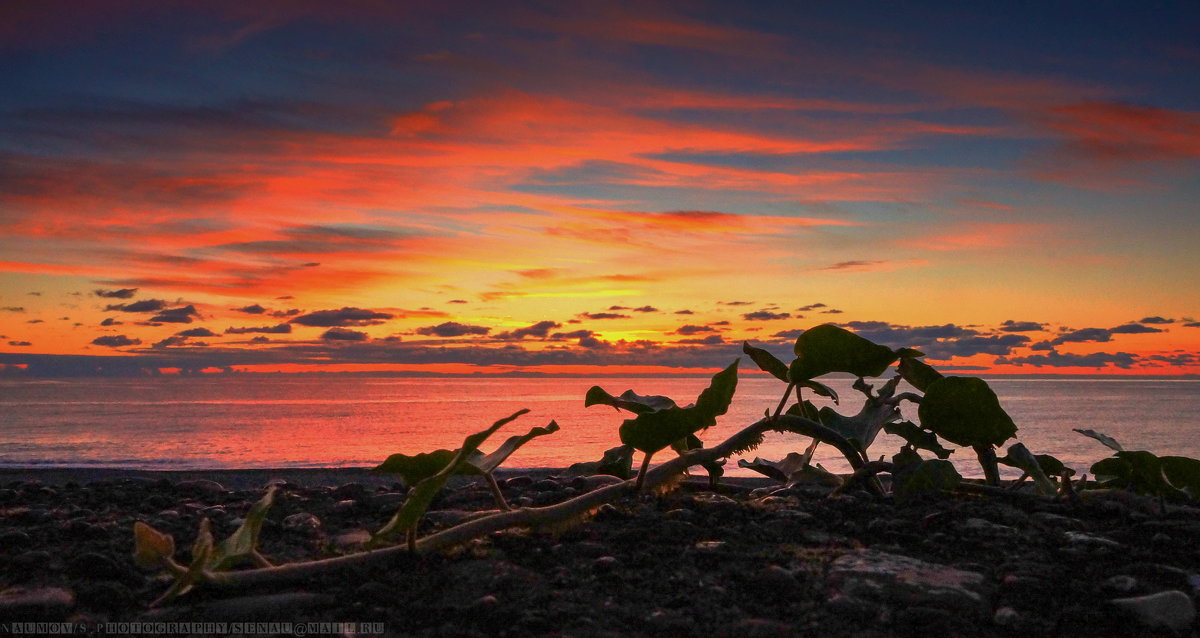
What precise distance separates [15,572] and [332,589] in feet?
3.75

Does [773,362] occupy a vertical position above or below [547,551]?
above

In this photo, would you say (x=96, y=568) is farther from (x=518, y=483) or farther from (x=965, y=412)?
(x=965, y=412)

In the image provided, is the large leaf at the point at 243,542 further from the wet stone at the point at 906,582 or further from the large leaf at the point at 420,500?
the wet stone at the point at 906,582

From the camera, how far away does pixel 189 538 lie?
3033mm

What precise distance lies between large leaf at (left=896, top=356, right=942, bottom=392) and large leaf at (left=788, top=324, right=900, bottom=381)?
0.27 meters

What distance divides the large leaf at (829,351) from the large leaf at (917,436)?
0.31m

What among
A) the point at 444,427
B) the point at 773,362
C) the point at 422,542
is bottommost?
the point at 444,427

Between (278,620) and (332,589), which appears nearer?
(278,620)

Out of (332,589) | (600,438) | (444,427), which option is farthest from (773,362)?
(444,427)

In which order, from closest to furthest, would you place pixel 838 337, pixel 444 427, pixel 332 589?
pixel 332 589, pixel 838 337, pixel 444 427

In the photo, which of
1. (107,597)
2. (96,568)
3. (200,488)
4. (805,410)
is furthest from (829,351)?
(200,488)

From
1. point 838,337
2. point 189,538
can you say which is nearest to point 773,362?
point 838,337

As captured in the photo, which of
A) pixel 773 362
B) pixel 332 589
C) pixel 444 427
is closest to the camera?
pixel 332 589

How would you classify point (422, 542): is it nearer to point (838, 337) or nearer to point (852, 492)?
point (838, 337)
